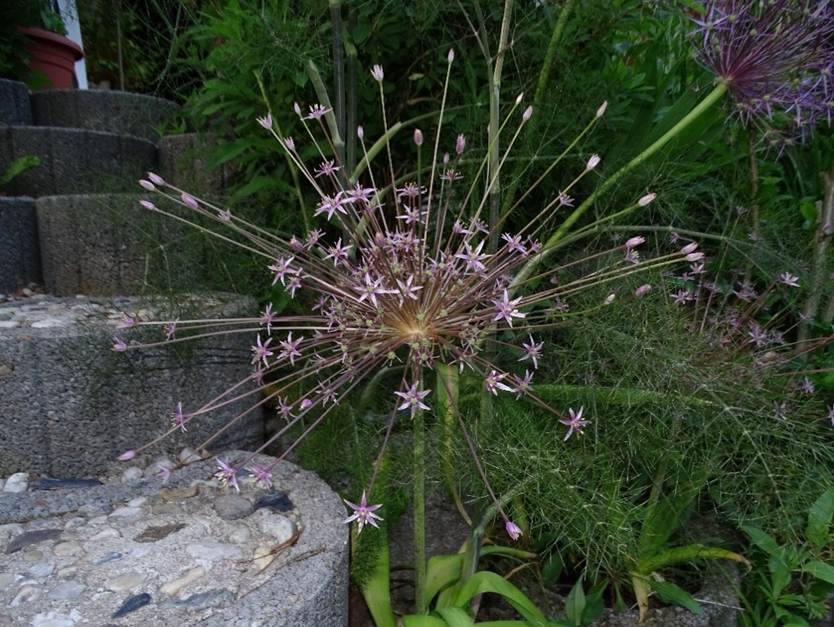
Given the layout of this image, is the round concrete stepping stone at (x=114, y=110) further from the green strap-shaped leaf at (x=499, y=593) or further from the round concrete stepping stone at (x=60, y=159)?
the green strap-shaped leaf at (x=499, y=593)

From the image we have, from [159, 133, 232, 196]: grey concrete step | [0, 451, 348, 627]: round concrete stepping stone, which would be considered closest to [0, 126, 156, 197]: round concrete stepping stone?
[159, 133, 232, 196]: grey concrete step

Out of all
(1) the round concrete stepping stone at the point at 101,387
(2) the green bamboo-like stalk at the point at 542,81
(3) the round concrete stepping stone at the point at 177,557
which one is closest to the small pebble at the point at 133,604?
(3) the round concrete stepping stone at the point at 177,557

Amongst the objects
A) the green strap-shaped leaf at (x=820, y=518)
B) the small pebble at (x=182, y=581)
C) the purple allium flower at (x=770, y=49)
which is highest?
the purple allium flower at (x=770, y=49)

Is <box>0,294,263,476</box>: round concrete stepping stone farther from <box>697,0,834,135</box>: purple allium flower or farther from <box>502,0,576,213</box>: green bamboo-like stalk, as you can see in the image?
<box>697,0,834,135</box>: purple allium flower

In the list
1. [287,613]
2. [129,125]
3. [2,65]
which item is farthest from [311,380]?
[2,65]

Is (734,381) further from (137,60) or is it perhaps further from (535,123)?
(137,60)

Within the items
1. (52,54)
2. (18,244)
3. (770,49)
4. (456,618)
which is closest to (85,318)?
(18,244)
